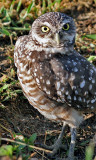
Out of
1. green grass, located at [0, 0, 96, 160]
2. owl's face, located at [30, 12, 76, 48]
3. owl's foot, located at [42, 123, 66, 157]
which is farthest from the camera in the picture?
green grass, located at [0, 0, 96, 160]

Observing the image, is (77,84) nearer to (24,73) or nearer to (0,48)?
(24,73)

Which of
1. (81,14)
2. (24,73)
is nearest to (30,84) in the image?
(24,73)

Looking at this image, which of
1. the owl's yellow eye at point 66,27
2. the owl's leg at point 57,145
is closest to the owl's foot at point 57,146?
the owl's leg at point 57,145

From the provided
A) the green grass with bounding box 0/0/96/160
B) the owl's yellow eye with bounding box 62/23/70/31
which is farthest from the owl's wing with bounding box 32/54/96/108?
the green grass with bounding box 0/0/96/160

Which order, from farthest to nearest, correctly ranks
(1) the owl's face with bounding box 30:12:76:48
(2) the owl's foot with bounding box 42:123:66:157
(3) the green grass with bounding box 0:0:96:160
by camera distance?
(3) the green grass with bounding box 0:0:96:160 → (2) the owl's foot with bounding box 42:123:66:157 → (1) the owl's face with bounding box 30:12:76:48

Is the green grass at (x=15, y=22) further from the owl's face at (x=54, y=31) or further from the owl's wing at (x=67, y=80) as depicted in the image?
the owl's face at (x=54, y=31)

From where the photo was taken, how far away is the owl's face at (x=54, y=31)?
8.76 ft

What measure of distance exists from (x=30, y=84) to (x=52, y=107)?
370 millimetres

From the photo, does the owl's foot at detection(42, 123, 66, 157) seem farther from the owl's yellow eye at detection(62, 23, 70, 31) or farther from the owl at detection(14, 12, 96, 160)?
the owl's yellow eye at detection(62, 23, 70, 31)

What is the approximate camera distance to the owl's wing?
9.01 ft

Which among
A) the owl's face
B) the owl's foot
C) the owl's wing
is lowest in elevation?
the owl's foot

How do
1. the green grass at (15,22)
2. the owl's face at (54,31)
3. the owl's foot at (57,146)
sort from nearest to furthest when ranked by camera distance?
the owl's face at (54,31) → the owl's foot at (57,146) → the green grass at (15,22)

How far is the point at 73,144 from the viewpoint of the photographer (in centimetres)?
317

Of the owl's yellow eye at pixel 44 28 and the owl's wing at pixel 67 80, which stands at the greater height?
the owl's yellow eye at pixel 44 28
